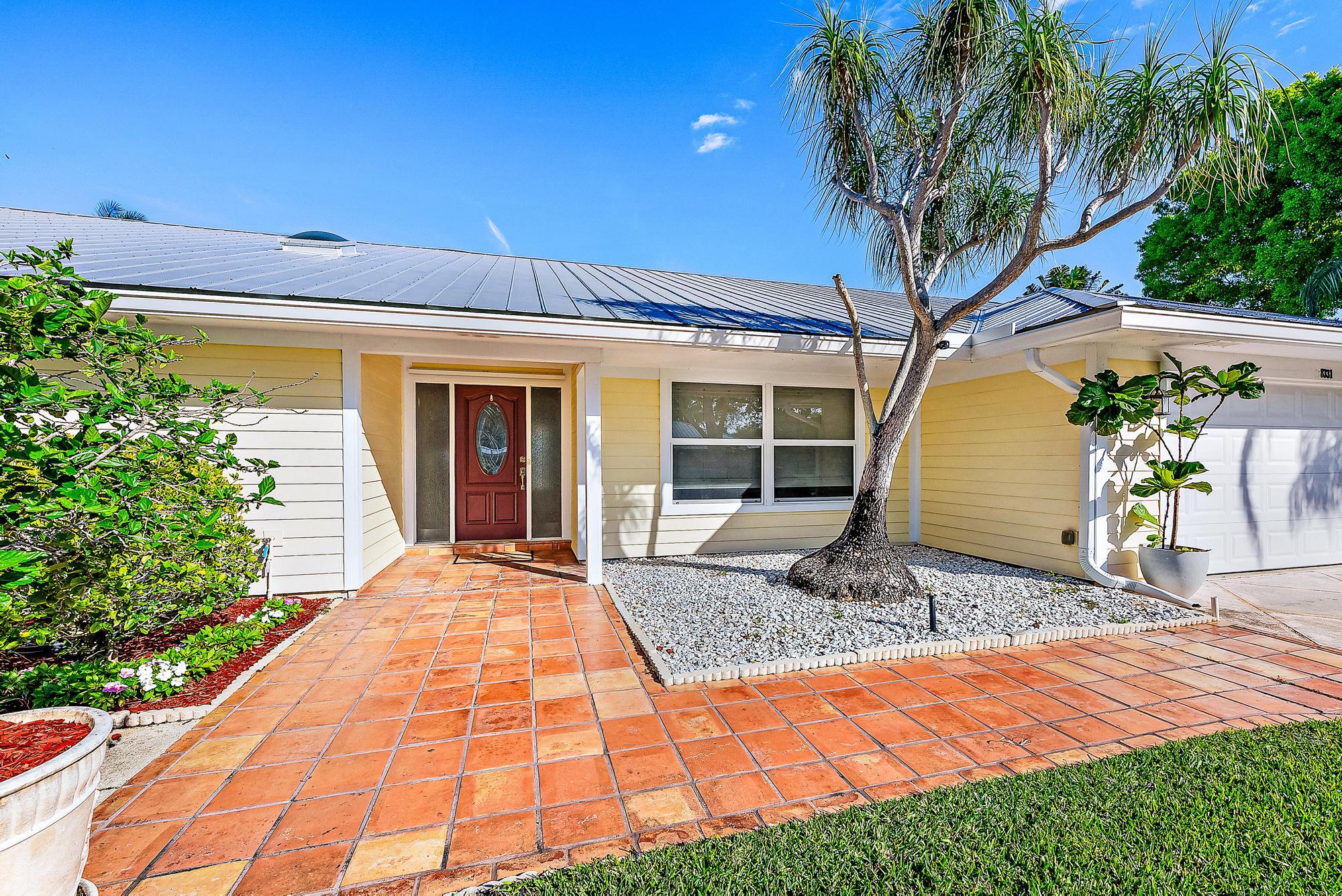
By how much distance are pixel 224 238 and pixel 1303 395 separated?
12.8 metres

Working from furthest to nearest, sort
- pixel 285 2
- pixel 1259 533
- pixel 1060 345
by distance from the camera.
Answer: pixel 285 2 → pixel 1259 533 → pixel 1060 345

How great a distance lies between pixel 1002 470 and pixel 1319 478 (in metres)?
3.29

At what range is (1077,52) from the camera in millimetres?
3670

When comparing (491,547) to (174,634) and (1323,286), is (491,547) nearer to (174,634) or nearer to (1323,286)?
(174,634)

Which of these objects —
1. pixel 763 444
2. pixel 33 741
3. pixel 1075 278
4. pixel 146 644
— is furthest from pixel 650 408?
pixel 1075 278

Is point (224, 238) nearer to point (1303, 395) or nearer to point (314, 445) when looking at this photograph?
point (314, 445)

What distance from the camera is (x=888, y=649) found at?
3.46 m

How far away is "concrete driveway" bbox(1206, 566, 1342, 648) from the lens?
12.9 ft

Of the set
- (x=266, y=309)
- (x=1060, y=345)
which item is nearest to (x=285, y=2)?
(x=266, y=309)

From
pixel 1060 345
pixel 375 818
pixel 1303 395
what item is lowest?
pixel 375 818

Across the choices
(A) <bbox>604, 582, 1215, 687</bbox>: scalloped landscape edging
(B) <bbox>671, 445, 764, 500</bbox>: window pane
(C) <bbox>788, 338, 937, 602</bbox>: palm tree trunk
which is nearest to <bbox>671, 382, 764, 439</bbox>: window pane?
(B) <bbox>671, 445, 764, 500</bbox>: window pane

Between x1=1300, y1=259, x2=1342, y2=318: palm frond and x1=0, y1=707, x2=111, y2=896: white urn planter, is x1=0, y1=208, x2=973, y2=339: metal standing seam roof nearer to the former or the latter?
x1=0, y1=707, x2=111, y2=896: white urn planter

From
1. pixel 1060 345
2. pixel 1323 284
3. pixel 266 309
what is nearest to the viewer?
pixel 266 309

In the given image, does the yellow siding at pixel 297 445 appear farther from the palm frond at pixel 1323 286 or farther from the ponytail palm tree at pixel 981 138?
the palm frond at pixel 1323 286
